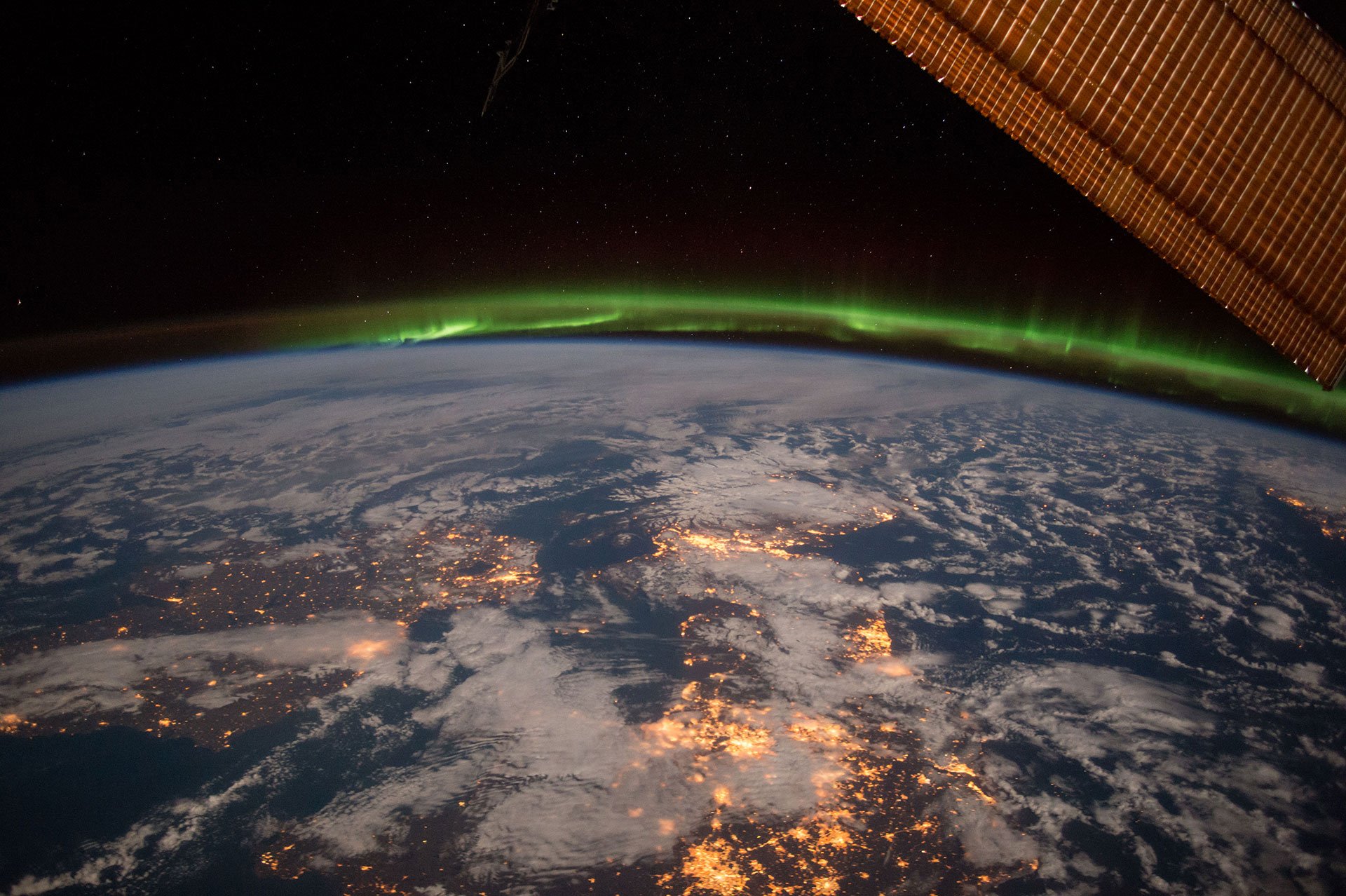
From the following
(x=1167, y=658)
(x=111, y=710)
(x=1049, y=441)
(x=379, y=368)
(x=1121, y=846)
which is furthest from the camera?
(x=379, y=368)

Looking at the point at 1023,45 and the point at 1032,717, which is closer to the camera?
the point at 1023,45

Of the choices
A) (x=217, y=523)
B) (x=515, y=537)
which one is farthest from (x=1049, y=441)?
(x=217, y=523)

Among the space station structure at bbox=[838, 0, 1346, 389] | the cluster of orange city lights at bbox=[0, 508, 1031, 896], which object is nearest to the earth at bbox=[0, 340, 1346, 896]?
the cluster of orange city lights at bbox=[0, 508, 1031, 896]

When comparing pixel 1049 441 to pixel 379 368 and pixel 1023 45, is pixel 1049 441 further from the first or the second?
pixel 379 368

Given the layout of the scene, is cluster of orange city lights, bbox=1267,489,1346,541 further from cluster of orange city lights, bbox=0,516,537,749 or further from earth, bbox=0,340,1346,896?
cluster of orange city lights, bbox=0,516,537,749

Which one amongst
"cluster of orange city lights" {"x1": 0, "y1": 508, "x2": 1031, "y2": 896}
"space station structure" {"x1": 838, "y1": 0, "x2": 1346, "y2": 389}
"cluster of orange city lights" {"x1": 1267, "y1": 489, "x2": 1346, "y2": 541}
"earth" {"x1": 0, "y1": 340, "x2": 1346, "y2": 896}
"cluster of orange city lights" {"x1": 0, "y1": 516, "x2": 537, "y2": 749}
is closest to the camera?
"space station structure" {"x1": 838, "y1": 0, "x2": 1346, "y2": 389}

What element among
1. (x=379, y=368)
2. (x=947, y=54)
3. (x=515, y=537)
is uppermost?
(x=947, y=54)

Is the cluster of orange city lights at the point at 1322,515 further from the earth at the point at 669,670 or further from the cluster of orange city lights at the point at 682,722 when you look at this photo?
the cluster of orange city lights at the point at 682,722
